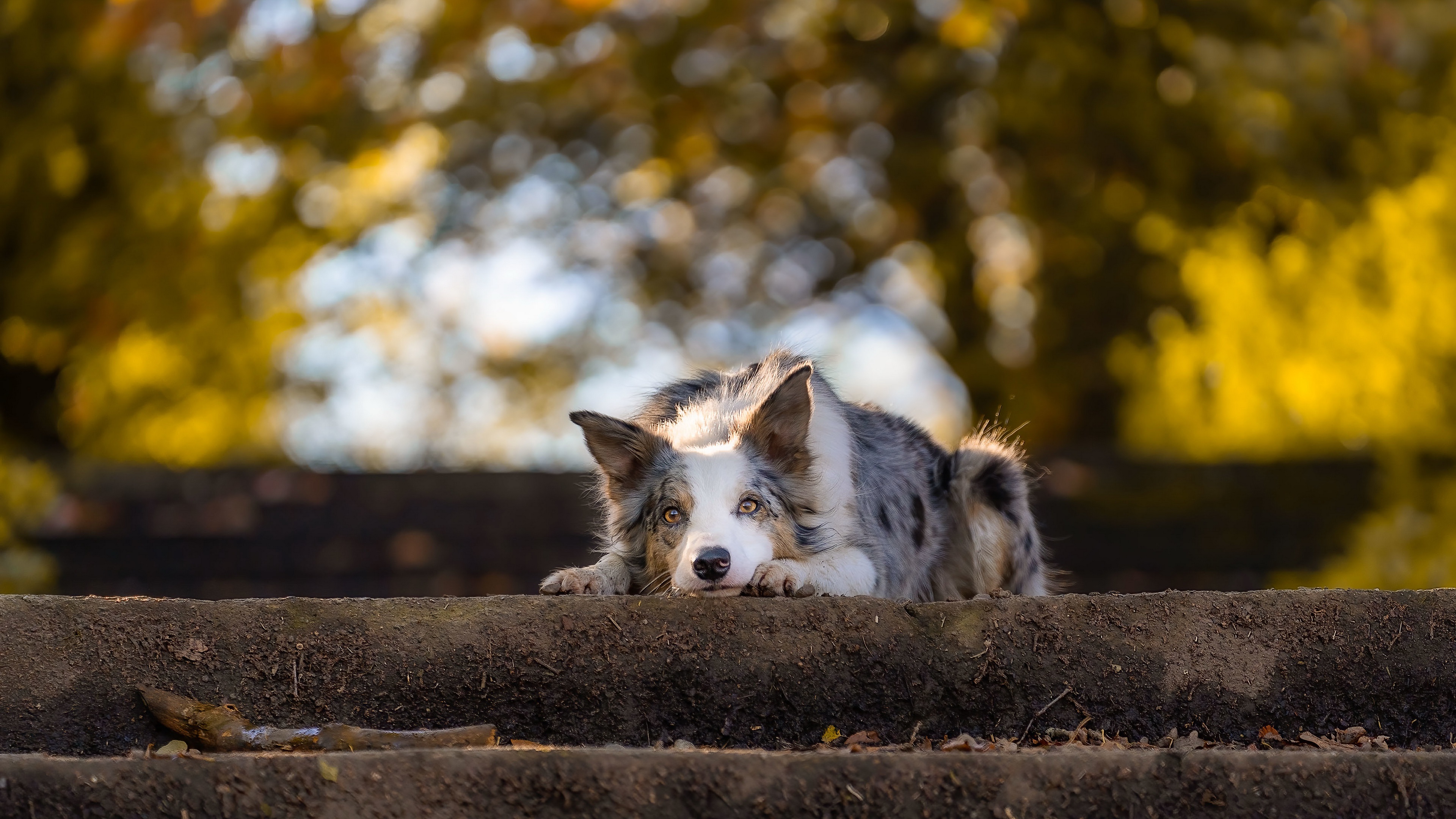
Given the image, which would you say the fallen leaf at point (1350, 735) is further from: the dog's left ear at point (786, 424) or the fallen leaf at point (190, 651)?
the fallen leaf at point (190, 651)

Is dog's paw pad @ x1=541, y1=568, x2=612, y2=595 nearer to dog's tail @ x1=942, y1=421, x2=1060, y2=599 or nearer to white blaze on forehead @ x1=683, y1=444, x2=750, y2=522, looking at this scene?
white blaze on forehead @ x1=683, y1=444, x2=750, y2=522

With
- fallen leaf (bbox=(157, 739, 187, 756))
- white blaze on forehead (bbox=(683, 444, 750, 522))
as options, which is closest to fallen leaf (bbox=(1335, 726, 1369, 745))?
white blaze on forehead (bbox=(683, 444, 750, 522))

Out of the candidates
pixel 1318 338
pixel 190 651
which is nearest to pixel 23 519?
pixel 190 651

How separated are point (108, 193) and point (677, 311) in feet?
17.5

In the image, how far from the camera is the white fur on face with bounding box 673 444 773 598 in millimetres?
3992

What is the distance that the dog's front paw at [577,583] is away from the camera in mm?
4289

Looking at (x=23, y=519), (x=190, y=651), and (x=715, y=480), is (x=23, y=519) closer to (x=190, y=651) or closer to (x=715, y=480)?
(x=190, y=651)

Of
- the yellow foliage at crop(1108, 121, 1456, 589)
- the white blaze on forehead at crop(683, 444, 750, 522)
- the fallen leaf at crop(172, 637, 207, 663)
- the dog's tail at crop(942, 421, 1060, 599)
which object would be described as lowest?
the yellow foliage at crop(1108, 121, 1456, 589)

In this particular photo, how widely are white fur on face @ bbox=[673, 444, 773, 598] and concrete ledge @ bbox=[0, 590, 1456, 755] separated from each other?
34 centimetres

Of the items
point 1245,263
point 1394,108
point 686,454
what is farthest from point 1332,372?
point 686,454

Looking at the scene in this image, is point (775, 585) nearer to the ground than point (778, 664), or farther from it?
nearer to the ground

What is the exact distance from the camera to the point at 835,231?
12.9 meters

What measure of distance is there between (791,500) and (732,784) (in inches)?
78.6

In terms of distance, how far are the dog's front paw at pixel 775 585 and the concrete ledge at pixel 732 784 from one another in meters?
1.34
